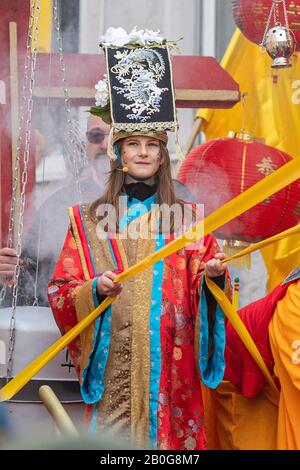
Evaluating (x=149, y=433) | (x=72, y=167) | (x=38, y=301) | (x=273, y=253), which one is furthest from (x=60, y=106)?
(x=149, y=433)

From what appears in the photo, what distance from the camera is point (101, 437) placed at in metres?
2.93

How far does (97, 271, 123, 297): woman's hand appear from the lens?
14.3 feet

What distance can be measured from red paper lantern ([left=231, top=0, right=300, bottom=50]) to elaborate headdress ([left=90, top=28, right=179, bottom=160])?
4.47ft

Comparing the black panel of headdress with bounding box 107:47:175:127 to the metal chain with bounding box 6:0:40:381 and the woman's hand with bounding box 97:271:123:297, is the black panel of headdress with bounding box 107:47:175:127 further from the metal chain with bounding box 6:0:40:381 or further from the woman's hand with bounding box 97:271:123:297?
the woman's hand with bounding box 97:271:123:297

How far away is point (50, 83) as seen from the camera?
19.1 ft

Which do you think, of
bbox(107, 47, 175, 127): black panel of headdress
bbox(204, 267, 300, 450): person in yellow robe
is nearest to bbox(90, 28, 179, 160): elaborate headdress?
bbox(107, 47, 175, 127): black panel of headdress

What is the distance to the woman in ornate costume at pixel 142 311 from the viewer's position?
4488 mm

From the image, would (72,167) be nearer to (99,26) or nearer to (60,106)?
(60,106)

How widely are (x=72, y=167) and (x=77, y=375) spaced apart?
4.28ft

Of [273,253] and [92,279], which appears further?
[273,253]
